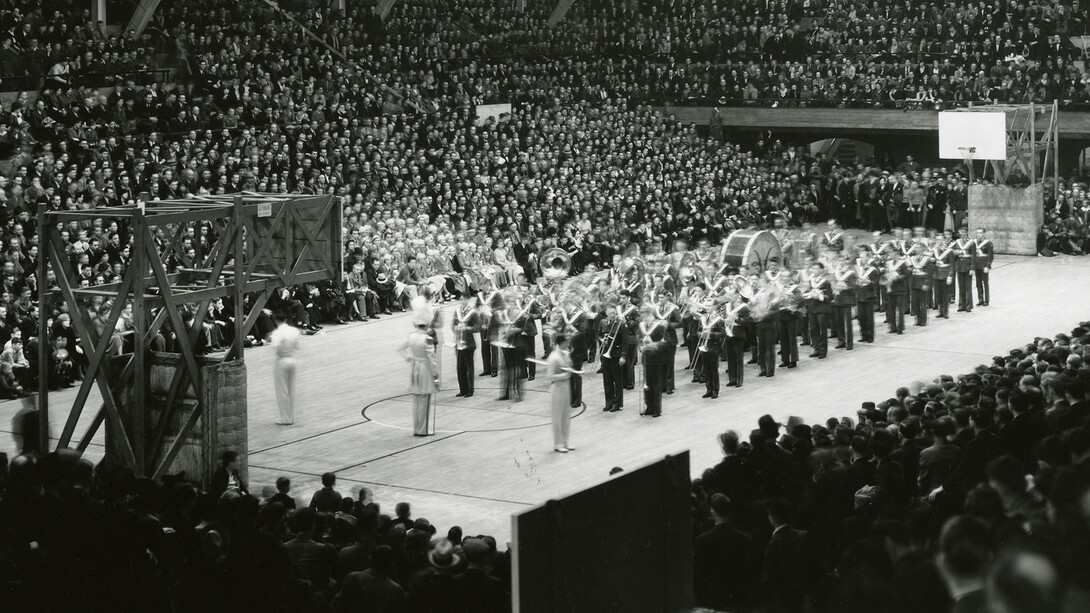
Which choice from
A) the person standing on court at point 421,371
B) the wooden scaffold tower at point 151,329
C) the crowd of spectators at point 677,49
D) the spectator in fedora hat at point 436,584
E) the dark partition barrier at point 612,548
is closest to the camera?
the dark partition barrier at point 612,548

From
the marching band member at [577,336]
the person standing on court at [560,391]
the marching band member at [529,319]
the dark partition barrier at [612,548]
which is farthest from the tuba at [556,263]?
the dark partition barrier at [612,548]

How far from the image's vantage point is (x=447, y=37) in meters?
42.9

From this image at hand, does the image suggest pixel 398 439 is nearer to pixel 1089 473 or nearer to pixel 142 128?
pixel 1089 473

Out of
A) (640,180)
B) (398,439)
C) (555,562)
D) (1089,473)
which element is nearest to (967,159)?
(640,180)

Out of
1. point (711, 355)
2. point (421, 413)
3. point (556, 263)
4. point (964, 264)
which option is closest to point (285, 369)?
point (421, 413)

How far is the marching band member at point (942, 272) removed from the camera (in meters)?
25.8

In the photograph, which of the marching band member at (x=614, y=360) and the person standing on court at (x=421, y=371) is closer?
the person standing on court at (x=421, y=371)

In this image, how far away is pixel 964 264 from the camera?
86.6ft

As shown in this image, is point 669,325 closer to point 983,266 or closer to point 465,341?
point 465,341

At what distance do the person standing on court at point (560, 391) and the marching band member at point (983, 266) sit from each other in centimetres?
1274

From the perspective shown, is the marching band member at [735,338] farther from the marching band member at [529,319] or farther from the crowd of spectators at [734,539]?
the crowd of spectators at [734,539]

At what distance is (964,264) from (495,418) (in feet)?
38.2

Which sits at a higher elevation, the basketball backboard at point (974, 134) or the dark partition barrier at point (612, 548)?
the basketball backboard at point (974, 134)

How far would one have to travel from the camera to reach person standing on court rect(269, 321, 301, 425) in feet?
59.0
